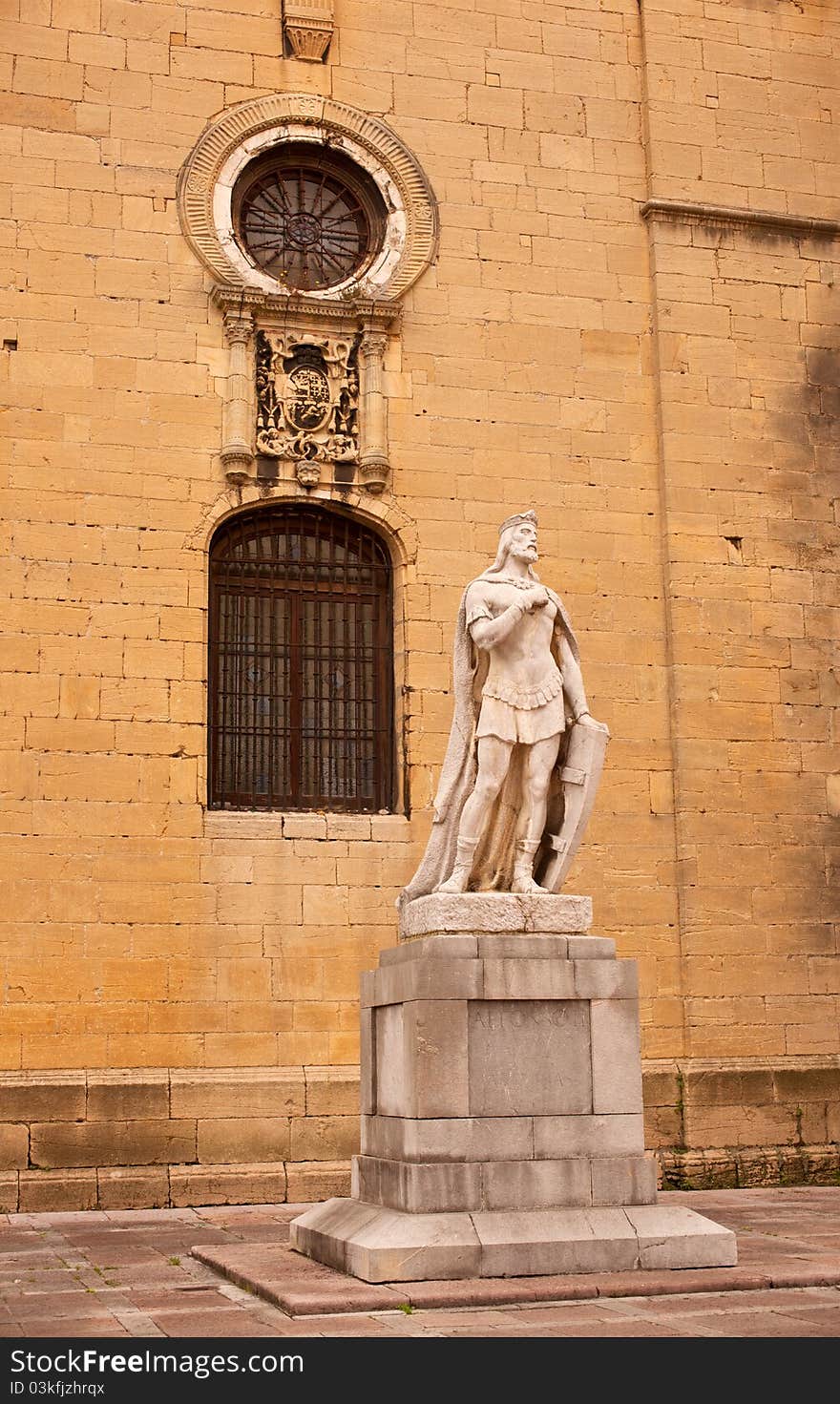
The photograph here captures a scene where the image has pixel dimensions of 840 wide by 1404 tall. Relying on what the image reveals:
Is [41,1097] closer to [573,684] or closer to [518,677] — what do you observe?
[518,677]

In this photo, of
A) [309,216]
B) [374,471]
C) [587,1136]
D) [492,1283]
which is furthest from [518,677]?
[309,216]

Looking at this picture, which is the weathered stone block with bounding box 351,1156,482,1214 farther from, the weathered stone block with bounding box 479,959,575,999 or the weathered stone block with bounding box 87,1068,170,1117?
the weathered stone block with bounding box 87,1068,170,1117

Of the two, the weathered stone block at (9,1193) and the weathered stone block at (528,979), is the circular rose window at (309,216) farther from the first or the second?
the weathered stone block at (9,1193)

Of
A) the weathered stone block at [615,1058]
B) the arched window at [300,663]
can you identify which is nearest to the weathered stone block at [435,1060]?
the weathered stone block at [615,1058]

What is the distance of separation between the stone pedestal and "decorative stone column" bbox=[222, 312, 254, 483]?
556 centimetres

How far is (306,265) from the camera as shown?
14.4 metres

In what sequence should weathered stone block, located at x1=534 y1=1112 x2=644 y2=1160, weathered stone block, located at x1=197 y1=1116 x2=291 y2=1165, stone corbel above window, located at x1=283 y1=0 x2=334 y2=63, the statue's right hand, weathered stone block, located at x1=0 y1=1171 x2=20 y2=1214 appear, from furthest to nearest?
stone corbel above window, located at x1=283 y1=0 x2=334 y2=63 → weathered stone block, located at x1=197 y1=1116 x2=291 y2=1165 → weathered stone block, located at x1=0 y1=1171 x2=20 y2=1214 → the statue's right hand → weathered stone block, located at x1=534 y1=1112 x2=644 y2=1160

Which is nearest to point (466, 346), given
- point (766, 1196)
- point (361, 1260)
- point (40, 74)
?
point (40, 74)

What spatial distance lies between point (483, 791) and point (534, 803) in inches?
11.9

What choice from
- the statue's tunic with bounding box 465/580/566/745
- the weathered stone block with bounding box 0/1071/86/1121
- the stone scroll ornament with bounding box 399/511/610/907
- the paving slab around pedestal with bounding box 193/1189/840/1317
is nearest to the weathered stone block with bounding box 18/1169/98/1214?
the weathered stone block with bounding box 0/1071/86/1121

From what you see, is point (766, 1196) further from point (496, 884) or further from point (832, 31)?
point (832, 31)

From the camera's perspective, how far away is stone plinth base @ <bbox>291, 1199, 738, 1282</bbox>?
7.91 metres

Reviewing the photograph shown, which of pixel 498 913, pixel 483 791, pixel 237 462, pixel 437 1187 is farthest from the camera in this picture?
pixel 237 462

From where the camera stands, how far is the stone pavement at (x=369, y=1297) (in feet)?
22.7
